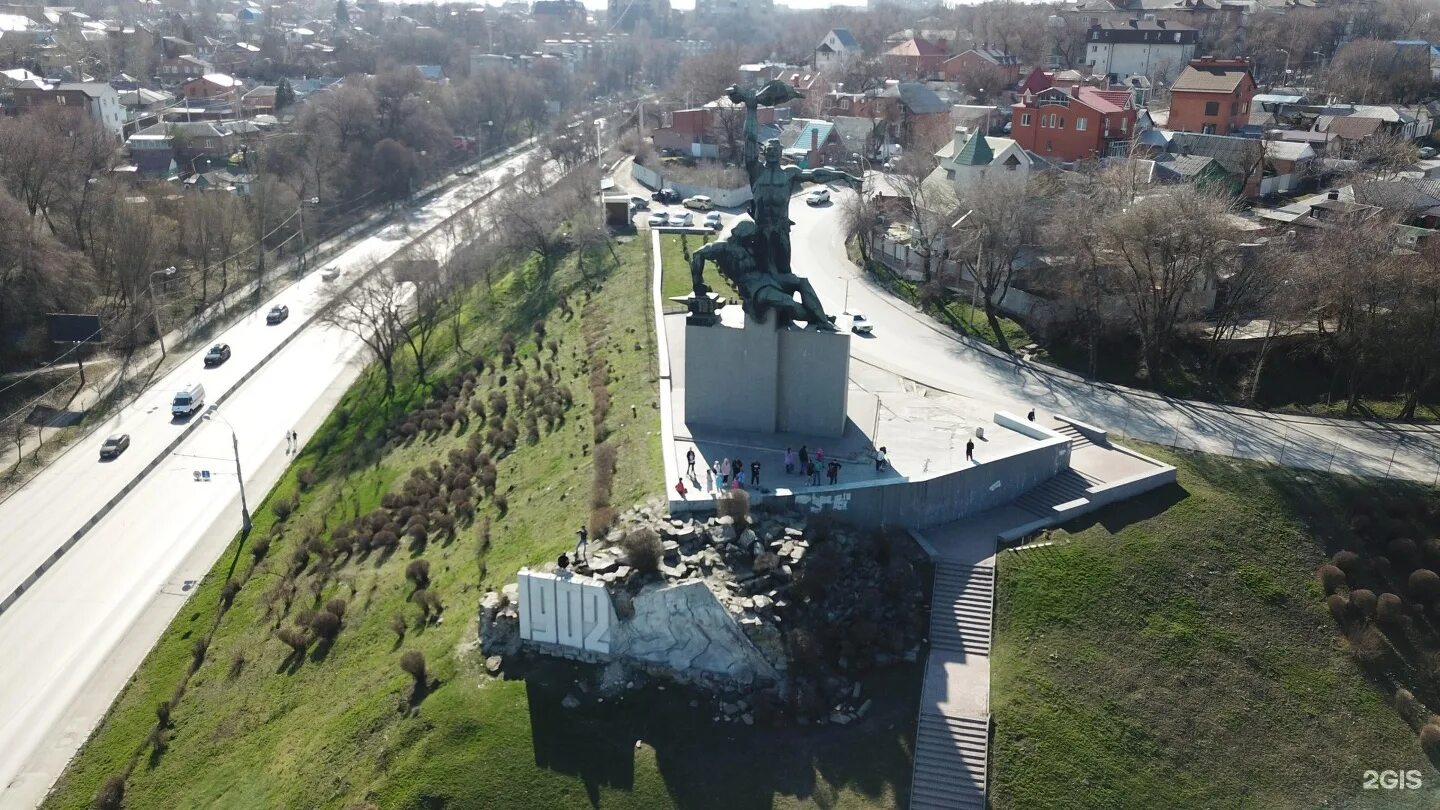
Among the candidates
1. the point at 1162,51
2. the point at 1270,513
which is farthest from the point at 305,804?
the point at 1162,51

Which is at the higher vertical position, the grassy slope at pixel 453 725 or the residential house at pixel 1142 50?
the residential house at pixel 1142 50

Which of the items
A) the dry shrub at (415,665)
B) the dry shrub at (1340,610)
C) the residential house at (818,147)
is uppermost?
the residential house at (818,147)

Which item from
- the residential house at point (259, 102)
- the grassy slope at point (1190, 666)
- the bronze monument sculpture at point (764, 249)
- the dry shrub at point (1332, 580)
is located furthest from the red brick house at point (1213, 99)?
the residential house at point (259, 102)

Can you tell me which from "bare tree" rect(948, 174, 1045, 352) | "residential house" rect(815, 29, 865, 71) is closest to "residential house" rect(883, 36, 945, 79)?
"residential house" rect(815, 29, 865, 71)

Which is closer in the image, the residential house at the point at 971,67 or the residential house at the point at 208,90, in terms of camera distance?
the residential house at the point at 971,67

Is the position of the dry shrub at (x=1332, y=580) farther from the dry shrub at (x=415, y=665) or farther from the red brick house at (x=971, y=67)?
the red brick house at (x=971, y=67)

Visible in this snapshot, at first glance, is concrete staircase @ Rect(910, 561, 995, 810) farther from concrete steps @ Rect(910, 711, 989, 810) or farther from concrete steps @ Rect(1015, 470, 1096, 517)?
concrete steps @ Rect(1015, 470, 1096, 517)

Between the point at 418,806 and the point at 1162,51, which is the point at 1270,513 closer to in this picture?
the point at 418,806
